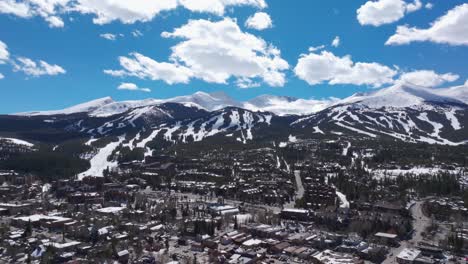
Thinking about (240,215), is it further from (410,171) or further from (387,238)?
(410,171)

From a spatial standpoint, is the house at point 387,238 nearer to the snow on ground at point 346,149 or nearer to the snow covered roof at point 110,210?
the snow covered roof at point 110,210

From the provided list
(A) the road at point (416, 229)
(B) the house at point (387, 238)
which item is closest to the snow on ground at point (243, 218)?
(B) the house at point (387, 238)

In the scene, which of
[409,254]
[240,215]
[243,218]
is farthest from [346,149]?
[409,254]

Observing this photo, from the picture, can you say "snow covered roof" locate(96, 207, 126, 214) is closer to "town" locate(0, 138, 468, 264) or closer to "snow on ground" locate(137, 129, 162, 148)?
"town" locate(0, 138, 468, 264)

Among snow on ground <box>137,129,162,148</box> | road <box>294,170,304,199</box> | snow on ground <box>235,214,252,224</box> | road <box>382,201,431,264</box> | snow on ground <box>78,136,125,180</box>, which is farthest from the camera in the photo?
snow on ground <box>137,129,162,148</box>

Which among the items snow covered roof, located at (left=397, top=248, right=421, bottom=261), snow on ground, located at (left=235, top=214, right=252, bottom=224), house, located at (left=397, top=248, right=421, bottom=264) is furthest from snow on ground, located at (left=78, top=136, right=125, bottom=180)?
house, located at (left=397, top=248, right=421, bottom=264)

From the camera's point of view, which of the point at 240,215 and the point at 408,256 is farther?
the point at 240,215
